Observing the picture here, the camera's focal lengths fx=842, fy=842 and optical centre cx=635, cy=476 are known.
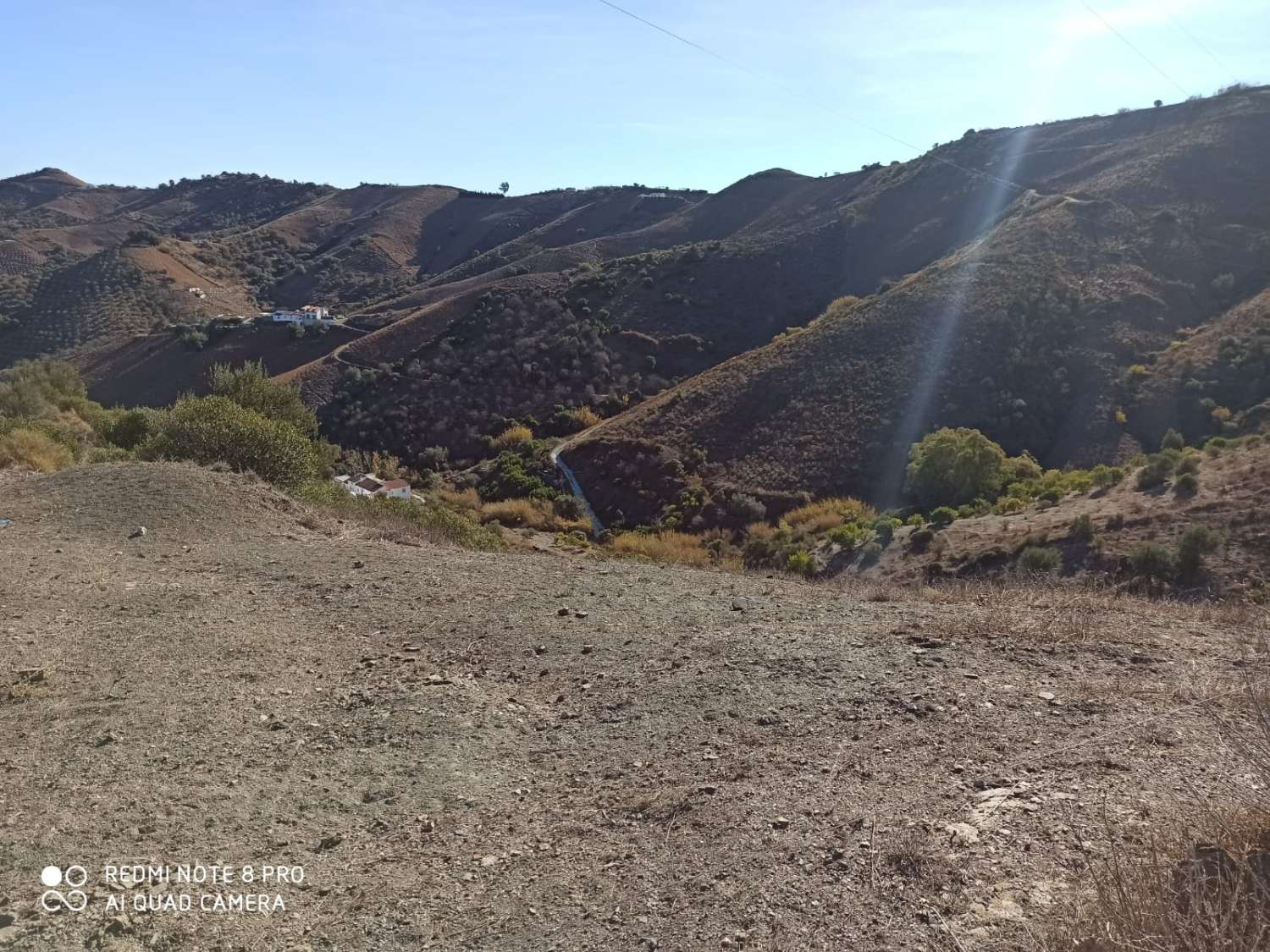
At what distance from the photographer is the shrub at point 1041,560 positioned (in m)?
15.9

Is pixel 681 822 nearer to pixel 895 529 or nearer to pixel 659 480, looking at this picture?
pixel 895 529

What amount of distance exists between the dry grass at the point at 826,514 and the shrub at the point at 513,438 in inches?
576

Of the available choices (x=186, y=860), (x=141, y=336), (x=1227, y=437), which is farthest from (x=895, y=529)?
(x=141, y=336)

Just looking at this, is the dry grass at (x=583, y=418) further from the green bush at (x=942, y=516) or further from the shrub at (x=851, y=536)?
the green bush at (x=942, y=516)

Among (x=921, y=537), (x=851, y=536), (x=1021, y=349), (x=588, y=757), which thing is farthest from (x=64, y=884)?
(x=1021, y=349)

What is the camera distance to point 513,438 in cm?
3684

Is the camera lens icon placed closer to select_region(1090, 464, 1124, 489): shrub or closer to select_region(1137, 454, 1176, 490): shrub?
→ select_region(1137, 454, 1176, 490): shrub

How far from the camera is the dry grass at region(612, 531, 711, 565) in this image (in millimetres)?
21750

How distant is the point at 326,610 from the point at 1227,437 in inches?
951

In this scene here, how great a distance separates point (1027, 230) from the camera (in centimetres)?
3766

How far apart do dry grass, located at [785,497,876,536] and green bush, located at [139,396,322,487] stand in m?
13.5

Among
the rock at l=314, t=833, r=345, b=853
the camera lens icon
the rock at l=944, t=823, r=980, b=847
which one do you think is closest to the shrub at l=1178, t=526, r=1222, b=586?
the rock at l=944, t=823, r=980, b=847

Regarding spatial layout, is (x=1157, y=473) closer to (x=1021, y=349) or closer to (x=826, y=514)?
(x=826, y=514)

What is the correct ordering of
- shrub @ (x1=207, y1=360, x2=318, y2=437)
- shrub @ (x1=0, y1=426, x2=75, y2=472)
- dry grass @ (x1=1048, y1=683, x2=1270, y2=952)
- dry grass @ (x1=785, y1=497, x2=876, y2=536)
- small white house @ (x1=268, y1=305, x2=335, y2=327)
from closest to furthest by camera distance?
1. dry grass @ (x1=1048, y1=683, x2=1270, y2=952)
2. shrub @ (x1=0, y1=426, x2=75, y2=472)
3. shrub @ (x1=207, y1=360, x2=318, y2=437)
4. dry grass @ (x1=785, y1=497, x2=876, y2=536)
5. small white house @ (x1=268, y1=305, x2=335, y2=327)
